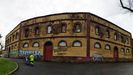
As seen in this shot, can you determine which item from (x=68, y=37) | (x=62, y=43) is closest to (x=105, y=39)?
(x=68, y=37)

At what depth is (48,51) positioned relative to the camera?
39.6m

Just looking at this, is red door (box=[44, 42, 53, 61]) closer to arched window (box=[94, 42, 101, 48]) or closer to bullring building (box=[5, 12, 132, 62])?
bullring building (box=[5, 12, 132, 62])

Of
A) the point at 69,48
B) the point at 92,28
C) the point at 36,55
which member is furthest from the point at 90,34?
the point at 36,55

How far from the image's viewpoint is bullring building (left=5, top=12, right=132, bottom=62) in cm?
3728

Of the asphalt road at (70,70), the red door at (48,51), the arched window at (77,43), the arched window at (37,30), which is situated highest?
the arched window at (37,30)

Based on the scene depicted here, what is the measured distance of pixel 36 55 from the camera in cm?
4088

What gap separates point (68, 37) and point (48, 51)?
4.48m

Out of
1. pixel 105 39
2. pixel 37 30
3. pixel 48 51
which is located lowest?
pixel 48 51

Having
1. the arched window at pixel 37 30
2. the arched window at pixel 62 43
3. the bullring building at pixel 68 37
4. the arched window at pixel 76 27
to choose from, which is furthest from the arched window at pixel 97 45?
the arched window at pixel 37 30

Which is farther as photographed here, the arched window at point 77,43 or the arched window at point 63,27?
the arched window at point 63,27

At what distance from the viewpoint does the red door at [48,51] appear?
39.2m

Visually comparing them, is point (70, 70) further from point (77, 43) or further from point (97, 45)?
point (97, 45)

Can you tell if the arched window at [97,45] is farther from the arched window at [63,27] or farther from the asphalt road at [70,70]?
the asphalt road at [70,70]

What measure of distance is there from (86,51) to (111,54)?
30.8ft
